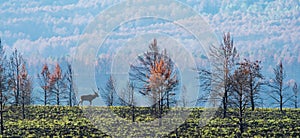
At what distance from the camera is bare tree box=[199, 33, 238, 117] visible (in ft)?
176

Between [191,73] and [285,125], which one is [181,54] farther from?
[285,125]

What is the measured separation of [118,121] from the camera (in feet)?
183

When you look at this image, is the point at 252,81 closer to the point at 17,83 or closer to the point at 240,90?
the point at 240,90

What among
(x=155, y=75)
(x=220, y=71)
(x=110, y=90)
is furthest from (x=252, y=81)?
(x=110, y=90)

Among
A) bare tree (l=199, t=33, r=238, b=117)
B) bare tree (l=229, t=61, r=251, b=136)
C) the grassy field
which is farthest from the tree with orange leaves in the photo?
bare tree (l=229, t=61, r=251, b=136)

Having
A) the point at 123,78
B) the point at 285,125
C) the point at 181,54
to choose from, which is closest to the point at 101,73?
the point at 123,78

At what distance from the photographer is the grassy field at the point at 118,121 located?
48.5m

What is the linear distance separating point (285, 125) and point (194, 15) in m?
13.6

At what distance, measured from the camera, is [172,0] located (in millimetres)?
71500

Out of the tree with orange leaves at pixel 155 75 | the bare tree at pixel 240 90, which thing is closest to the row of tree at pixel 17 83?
the tree with orange leaves at pixel 155 75

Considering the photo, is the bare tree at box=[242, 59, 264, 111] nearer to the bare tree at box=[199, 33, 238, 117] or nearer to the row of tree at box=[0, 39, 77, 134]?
the bare tree at box=[199, 33, 238, 117]

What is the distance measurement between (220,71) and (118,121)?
414 inches

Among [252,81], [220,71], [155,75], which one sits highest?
[220,71]

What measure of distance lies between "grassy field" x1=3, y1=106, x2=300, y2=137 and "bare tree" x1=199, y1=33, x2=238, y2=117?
9.50 ft
